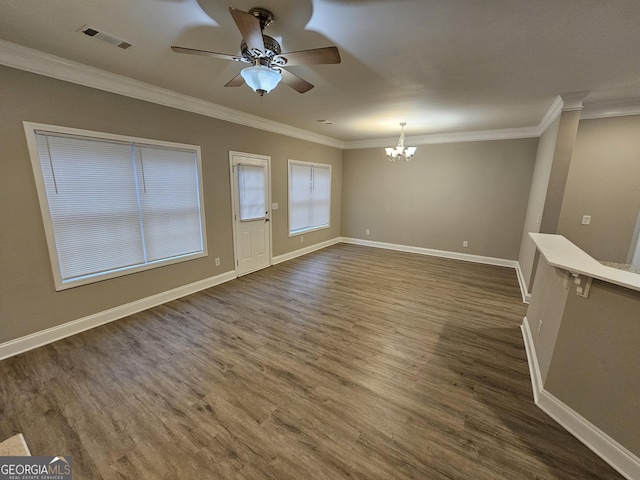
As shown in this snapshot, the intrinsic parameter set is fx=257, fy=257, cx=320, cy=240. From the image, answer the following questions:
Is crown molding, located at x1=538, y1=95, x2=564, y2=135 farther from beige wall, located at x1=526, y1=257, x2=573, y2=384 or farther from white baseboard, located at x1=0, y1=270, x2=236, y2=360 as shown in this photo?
white baseboard, located at x1=0, y1=270, x2=236, y2=360

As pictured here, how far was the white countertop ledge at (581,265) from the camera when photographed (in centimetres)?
147

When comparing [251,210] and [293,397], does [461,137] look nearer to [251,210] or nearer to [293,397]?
[251,210]

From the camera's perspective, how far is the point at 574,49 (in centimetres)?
202

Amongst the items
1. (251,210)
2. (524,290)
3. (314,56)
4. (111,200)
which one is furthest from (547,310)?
(111,200)

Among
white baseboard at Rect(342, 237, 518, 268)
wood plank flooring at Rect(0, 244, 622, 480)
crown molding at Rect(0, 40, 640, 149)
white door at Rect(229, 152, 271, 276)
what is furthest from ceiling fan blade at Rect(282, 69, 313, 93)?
white baseboard at Rect(342, 237, 518, 268)

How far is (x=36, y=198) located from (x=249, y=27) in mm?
2607

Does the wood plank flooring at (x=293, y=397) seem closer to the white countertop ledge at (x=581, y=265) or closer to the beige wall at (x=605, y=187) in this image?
the white countertop ledge at (x=581, y=265)

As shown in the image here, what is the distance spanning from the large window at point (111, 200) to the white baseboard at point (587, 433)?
417cm

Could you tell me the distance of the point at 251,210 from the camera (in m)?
4.67

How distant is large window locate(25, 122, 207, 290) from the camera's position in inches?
99.7

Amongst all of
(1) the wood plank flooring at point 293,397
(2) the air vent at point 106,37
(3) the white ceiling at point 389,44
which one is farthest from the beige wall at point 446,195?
(2) the air vent at point 106,37

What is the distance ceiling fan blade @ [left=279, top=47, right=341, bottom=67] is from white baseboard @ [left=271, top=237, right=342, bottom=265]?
3.91 meters

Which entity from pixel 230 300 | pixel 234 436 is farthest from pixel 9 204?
pixel 234 436

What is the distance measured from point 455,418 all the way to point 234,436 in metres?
1.54
